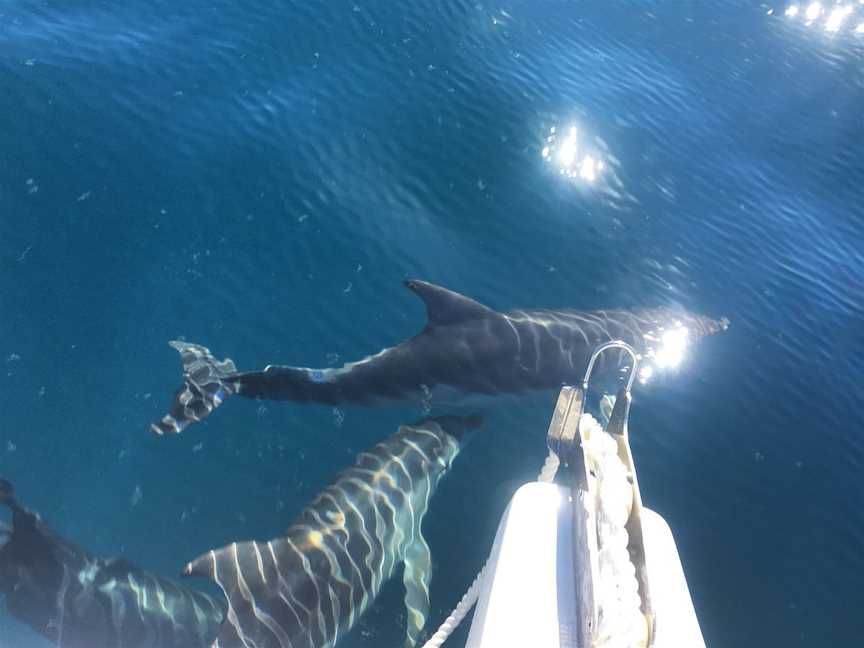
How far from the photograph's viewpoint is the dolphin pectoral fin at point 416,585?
7637mm

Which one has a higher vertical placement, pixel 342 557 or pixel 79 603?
pixel 342 557

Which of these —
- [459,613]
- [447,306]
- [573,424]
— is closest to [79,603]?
[459,613]

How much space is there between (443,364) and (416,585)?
307cm

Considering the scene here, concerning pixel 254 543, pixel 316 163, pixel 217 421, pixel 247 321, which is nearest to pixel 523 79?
pixel 316 163

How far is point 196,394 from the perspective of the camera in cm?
896

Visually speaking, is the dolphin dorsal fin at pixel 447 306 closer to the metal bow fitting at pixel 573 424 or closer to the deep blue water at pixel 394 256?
the deep blue water at pixel 394 256

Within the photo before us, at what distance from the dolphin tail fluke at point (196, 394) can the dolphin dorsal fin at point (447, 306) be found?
9.04 ft

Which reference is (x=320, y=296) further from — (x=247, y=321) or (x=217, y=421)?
(x=217, y=421)

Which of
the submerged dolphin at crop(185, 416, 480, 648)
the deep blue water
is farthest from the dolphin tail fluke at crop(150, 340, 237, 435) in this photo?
the submerged dolphin at crop(185, 416, 480, 648)

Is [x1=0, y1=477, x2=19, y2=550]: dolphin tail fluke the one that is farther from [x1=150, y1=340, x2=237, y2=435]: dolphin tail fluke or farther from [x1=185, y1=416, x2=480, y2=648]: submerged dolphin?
[x1=185, y1=416, x2=480, y2=648]: submerged dolphin

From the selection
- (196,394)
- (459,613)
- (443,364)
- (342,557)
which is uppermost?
(459,613)

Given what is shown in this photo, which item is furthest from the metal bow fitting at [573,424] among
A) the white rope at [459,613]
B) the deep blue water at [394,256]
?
the deep blue water at [394,256]

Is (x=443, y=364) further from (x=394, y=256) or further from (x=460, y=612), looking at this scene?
(x=460, y=612)

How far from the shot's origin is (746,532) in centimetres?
938
